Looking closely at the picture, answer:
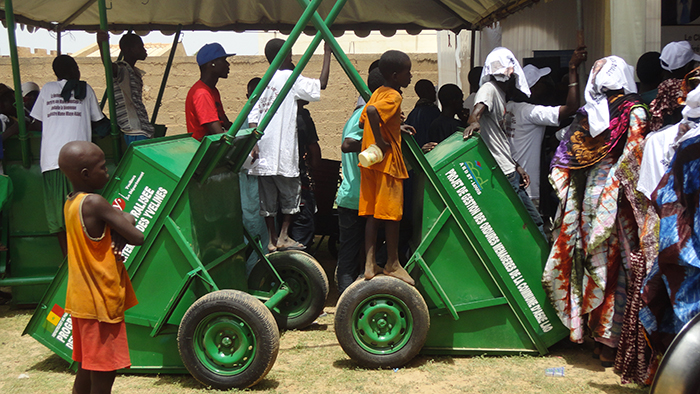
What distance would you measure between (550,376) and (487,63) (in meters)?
2.33

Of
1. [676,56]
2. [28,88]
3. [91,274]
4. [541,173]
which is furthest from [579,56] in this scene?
[28,88]

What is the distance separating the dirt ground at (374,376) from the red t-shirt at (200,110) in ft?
5.99

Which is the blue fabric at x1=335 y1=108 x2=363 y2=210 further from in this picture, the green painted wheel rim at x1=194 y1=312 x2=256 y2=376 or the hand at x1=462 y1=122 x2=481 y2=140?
the green painted wheel rim at x1=194 y1=312 x2=256 y2=376

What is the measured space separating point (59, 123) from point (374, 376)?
11.7 feet

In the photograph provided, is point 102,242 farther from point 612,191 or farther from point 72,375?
point 612,191

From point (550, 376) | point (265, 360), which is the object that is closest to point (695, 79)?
point (550, 376)

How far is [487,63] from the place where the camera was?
4.79 meters

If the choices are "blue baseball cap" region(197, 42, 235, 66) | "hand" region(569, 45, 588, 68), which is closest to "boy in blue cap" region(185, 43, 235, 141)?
"blue baseball cap" region(197, 42, 235, 66)

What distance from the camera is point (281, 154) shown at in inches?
206

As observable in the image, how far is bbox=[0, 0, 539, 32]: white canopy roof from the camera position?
24.6 ft

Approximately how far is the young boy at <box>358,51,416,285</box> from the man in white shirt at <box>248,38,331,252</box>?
1133 mm

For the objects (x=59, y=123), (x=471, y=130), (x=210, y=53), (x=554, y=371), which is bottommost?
(x=554, y=371)

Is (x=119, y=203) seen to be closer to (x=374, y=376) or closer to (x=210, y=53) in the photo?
(x=210, y=53)

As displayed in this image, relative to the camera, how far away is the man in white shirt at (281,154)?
5.21 meters
